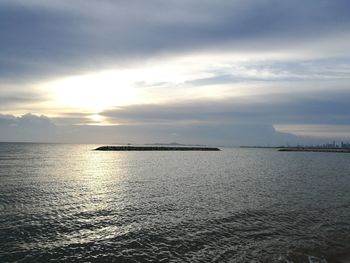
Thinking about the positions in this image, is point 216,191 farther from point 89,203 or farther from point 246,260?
point 246,260

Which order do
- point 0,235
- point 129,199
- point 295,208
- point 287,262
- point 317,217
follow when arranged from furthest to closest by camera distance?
point 129,199 < point 295,208 < point 317,217 < point 0,235 < point 287,262

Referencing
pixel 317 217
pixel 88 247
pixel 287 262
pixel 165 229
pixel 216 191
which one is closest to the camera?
pixel 287 262

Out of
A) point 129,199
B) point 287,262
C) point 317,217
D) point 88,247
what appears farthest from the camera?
point 129,199

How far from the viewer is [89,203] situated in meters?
31.1

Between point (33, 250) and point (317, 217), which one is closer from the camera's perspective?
point (33, 250)

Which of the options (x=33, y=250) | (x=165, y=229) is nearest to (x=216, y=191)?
(x=165, y=229)

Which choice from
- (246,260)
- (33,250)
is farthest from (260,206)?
(33,250)

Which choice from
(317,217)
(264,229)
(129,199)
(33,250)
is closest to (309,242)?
(264,229)

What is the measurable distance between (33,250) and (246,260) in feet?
40.6

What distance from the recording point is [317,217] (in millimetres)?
26906

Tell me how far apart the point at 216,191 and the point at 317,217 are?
14.7 metres

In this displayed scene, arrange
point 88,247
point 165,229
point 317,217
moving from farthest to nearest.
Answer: point 317,217 < point 165,229 < point 88,247

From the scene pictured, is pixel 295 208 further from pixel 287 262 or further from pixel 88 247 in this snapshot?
pixel 88 247

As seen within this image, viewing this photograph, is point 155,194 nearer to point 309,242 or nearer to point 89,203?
point 89,203
